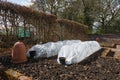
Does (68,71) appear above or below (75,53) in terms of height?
below

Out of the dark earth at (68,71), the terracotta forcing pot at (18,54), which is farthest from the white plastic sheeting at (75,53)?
the terracotta forcing pot at (18,54)

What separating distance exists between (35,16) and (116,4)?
17.2 metres

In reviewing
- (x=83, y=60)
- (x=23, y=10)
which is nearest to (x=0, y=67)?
(x=83, y=60)

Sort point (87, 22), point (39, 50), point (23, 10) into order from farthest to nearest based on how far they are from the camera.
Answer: point (87, 22), point (23, 10), point (39, 50)

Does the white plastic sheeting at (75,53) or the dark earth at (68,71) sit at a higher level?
the white plastic sheeting at (75,53)

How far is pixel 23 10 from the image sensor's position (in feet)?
19.7

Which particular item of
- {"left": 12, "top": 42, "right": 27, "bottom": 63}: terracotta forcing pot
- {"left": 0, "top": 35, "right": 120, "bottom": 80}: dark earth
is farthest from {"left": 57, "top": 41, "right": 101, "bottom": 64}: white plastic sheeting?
{"left": 12, "top": 42, "right": 27, "bottom": 63}: terracotta forcing pot

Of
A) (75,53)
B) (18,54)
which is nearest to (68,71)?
(75,53)

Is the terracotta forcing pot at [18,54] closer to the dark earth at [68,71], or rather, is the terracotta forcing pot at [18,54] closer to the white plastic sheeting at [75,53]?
the dark earth at [68,71]

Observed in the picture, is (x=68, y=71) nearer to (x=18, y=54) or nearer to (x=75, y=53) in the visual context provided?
(x=75, y=53)

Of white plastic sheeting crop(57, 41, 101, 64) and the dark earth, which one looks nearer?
the dark earth

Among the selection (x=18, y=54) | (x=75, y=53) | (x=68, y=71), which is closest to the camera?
(x=68, y=71)

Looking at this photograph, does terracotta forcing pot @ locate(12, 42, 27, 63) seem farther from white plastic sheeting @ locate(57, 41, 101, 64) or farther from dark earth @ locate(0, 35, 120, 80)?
white plastic sheeting @ locate(57, 41, 101, 64)

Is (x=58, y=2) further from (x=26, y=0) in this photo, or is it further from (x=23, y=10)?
(x=23, y=10)
